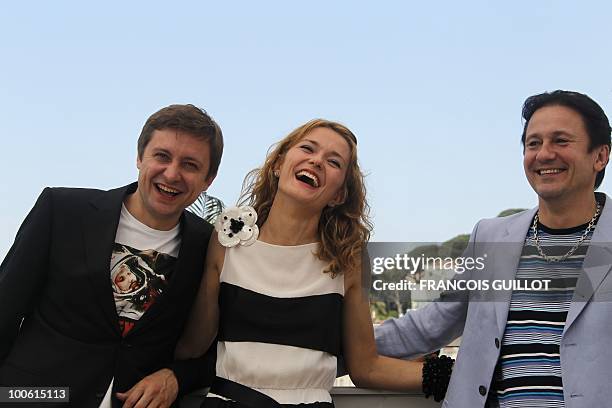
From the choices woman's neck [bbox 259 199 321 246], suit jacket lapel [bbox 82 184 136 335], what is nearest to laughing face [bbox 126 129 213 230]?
suit jacket lapel [bbox 82 184 136 335]

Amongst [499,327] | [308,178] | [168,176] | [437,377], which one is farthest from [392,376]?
[168,176]

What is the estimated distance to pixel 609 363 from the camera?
9.71 ft

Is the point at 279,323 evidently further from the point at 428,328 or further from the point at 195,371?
the point at 428,328

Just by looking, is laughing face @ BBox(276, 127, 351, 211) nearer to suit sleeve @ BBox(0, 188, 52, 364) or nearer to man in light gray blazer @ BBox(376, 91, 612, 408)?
man in light gray blazer @ BBox(376, 91, 612, 408)

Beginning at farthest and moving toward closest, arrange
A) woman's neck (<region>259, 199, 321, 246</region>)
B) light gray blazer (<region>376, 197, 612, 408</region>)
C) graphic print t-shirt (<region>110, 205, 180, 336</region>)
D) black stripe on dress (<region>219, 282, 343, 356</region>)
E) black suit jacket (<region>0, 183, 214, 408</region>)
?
woman's neck (<region>259, 199, 321, 246</region>) < black stripe on dress (<region>219, 282, 343, 356</region>) < graphic print t-shirt (<region>110, 205, 180, 336</region>) < black suit jacket (<region>0, 183, 214, 408</region>) < light gray blazer (<region>376, 197, 612, 408</region>)

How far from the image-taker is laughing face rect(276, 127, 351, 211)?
341 cm

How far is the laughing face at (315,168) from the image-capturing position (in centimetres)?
341

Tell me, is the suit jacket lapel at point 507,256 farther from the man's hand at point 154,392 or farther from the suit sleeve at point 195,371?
the man's hand at point 154,392

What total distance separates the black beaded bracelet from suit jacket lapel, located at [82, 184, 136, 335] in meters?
1.45

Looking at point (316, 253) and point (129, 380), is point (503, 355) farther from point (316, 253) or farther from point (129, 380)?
point (129, 380)

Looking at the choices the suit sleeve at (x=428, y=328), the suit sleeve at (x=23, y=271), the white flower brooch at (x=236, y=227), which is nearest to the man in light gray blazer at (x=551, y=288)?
the suit sleeve at (x=428, y=328)

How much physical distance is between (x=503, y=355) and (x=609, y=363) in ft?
1.43

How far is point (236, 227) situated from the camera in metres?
3.52

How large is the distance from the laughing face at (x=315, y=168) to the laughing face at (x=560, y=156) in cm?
87
